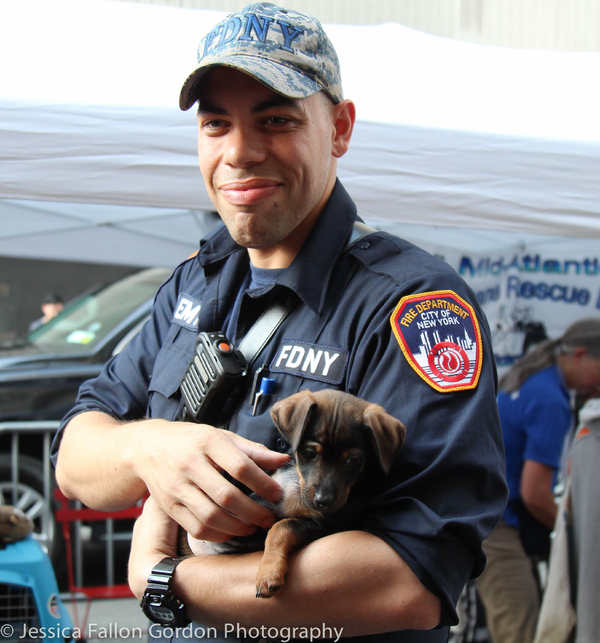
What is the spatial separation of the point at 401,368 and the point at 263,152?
662mm

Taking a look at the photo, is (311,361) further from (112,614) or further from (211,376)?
(112,614)

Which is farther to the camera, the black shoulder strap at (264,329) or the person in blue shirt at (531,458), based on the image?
the person in blue shirt at (531,458)

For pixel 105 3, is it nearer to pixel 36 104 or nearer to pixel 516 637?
pixel 36 104

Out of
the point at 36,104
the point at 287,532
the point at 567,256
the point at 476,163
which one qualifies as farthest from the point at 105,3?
the point at 567,256

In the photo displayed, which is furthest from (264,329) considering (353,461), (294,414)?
(353,461)

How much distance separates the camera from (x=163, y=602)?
1.34m

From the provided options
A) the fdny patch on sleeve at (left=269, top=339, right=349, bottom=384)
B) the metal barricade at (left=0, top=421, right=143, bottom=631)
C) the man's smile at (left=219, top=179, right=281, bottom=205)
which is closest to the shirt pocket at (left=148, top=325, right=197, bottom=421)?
the fdny patch on sleeve at (left=269, top=339, right=349, bottom=384)

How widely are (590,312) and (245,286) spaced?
330cm

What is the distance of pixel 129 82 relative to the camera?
2.87 meters

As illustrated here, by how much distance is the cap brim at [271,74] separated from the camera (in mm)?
1448

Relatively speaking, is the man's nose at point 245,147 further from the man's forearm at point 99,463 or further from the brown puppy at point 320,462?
the man's forearm at point 99,463

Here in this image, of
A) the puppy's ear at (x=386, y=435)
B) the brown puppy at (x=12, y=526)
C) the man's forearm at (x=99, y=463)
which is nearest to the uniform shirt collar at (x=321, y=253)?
the puppy's ear at (x=386, y=435)

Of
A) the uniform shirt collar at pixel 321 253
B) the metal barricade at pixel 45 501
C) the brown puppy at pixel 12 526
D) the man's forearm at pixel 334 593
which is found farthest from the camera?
the metal barricade at pixel 45 501

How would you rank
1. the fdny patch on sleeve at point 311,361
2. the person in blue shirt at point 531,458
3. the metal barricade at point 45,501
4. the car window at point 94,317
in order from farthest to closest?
the car window at point 94,317
the metal barricade at point 45,501
the person in blue shirt at point 531,458
the fdny patch on sleeve at point 311,361
